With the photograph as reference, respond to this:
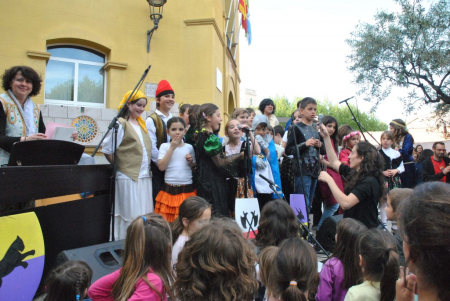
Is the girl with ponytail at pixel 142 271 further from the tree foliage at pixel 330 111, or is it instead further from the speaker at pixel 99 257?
the tree foliage at pixel 330 111

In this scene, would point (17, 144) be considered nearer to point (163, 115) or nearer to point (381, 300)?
point (163, 115)

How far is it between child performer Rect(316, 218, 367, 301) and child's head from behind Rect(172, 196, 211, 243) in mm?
1021

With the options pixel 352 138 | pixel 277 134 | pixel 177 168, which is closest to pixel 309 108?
pixel 352 138

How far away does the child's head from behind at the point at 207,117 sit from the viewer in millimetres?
4355

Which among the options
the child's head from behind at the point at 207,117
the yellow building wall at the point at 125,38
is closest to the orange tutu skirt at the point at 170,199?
the child's head from behind at the point at 207,117

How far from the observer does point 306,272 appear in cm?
196

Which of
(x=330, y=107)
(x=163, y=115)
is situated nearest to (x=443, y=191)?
(x=163, y=115)

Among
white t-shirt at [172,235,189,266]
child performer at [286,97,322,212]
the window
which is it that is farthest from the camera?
the window

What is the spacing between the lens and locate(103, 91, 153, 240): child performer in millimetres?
3904

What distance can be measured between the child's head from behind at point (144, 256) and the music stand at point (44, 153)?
4.37ft

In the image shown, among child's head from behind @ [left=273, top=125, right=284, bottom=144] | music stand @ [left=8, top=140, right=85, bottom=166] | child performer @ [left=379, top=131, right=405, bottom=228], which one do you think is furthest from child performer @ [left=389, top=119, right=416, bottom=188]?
music stand @ [left=8, top=140, right=85, bottom=166]

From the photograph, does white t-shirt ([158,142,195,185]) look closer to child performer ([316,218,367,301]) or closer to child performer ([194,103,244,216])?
child performer ([194,103,244,216])

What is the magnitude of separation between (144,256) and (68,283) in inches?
18.0

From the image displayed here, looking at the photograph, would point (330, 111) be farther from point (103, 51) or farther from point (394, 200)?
point (394, 200)
